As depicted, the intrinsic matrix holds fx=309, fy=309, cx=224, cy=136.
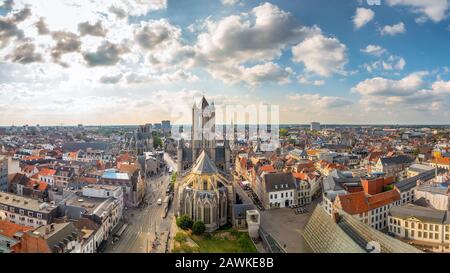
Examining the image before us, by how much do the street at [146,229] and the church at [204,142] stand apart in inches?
128

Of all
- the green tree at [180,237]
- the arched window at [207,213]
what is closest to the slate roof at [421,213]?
the arched window at [207,213]

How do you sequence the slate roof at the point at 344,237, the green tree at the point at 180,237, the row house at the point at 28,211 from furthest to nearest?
the row house at the point at 28,211 → the green tree at the point at 180,237 → the slate roof at the point at 344,237

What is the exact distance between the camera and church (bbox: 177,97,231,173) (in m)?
23.7

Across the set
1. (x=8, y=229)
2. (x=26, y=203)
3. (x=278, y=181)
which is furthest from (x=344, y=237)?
(x=26, y=203)

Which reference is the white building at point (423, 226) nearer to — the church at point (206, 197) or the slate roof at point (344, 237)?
the slate roof at point (344, 237)

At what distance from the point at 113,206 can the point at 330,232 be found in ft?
38.0

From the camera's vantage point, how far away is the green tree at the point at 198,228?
15.4 metres

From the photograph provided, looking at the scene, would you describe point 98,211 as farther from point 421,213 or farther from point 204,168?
point 421,213

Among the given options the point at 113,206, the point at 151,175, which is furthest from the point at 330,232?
the point at 151,175

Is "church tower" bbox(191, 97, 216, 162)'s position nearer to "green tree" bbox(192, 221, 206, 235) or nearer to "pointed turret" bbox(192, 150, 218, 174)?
"pointed turret" bbox(192, 150, 218, 174)

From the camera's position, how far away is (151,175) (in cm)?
3080

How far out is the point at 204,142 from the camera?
77.8 ft
